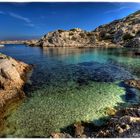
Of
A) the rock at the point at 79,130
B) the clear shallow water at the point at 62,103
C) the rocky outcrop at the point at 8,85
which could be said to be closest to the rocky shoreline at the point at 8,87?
the rocky outcrop at the point at 8,85

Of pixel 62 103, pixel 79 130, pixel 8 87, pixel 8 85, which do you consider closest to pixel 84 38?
pixel 8 85

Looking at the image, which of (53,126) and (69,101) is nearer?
(53,126)

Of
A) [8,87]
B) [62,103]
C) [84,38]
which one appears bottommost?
[62,103]

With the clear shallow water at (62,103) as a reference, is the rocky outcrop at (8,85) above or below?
above

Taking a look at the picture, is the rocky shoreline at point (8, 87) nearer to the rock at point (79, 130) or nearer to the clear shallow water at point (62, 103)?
the clear shallow water at point (62, 103)

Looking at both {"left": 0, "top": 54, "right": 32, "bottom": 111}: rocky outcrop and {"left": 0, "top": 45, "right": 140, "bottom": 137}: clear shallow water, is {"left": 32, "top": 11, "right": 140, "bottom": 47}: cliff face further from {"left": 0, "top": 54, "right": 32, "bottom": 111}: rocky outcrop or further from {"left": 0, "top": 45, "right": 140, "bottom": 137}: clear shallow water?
{"left": 0, "top": 54, "right": 32, "bottom": 111}: rocky outcrop

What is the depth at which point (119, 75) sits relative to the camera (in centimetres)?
2986

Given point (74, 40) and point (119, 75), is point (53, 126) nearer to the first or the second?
point (119, 75)

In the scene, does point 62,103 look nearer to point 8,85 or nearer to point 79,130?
point 79,130

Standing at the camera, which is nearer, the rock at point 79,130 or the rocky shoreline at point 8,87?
the rock at point 79,130

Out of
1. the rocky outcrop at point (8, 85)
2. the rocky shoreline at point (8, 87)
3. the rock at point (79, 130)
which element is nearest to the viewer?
the rock at point (79, 130)

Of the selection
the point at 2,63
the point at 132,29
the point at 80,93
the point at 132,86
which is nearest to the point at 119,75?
the point at 132,86

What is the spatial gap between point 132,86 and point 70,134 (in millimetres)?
12691

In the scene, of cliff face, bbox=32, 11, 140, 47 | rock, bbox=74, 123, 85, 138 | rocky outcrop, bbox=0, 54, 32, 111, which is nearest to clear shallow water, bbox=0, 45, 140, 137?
rock, bbox=74, 123, 85, 138
